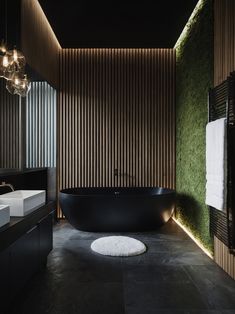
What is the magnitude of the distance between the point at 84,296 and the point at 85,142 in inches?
134

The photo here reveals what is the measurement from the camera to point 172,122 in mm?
5508

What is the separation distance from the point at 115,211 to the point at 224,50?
2639 mm

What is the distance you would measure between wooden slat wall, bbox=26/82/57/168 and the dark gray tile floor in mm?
1895

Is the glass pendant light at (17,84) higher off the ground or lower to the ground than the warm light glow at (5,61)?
lower

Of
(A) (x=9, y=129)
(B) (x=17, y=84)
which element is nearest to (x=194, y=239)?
(A) (x=9, y=129)

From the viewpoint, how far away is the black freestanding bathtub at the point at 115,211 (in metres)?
4.34

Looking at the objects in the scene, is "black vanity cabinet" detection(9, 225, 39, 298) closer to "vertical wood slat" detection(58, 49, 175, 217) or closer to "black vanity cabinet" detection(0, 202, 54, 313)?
"black vanity cabinet" detection(0, 202, 54, 313)

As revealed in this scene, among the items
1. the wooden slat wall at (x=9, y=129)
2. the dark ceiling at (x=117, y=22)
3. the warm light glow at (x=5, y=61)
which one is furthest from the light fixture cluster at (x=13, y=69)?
the dark ceiling at (x=117, y=22)

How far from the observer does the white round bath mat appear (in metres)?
3.49

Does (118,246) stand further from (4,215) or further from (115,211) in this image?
(4,215)

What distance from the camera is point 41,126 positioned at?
5.14m

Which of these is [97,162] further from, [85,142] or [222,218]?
[222,218]

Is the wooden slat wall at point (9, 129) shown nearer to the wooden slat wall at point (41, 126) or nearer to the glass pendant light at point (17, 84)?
the glass pendant light at point (17, 84)

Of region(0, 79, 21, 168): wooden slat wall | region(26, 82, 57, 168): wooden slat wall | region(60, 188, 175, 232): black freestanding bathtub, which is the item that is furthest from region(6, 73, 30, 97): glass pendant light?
region(60, 188, 175, 232): black freestanding bathtub
